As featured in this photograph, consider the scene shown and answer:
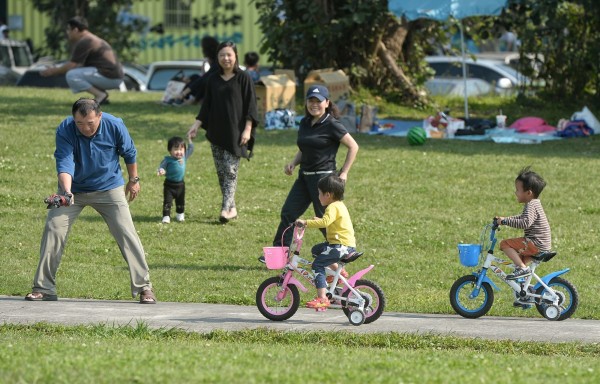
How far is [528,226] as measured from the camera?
9.39 metres

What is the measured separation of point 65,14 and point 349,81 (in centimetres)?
1500

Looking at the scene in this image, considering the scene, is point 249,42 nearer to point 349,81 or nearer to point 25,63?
point 25,63

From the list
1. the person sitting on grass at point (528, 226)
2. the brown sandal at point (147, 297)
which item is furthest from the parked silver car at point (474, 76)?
the brown sandal at point (147, 297)

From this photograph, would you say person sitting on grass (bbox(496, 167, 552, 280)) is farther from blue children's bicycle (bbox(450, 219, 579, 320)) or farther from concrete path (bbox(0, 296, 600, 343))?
concrete path (bbox(0, 296, 600, 343))

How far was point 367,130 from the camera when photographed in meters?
20.8

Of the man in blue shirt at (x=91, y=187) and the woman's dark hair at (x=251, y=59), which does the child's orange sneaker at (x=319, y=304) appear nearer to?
the man in blue shirt at (x=91, y=187)

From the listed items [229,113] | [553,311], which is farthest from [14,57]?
[553,311]

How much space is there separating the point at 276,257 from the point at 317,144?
2099 mm

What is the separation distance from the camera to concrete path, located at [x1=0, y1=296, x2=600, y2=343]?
349 inches

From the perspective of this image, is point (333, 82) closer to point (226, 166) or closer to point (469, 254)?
point (226, 166)

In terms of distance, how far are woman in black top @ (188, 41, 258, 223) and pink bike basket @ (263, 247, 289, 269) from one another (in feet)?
12.7

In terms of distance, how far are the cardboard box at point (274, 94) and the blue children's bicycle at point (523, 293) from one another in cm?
1159

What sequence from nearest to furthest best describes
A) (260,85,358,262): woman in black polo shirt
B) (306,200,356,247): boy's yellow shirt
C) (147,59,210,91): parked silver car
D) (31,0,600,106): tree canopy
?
1. (306,200,356,247): boy's yellow shirt
2. (260,85,358,262): woman in black polo shirt
3. (31,0,600,106): tree canopy
4. (147,59,210,91): parked silver car

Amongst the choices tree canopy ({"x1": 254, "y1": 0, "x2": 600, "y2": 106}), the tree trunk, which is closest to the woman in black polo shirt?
tree canopy ({"x1": 254, "y1": 0, "x2": 600, "y2": 106})
